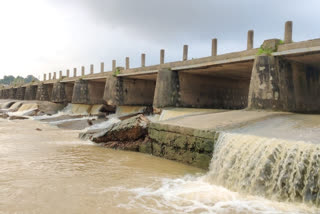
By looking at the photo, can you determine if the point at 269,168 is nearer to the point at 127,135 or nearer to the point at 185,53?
the point at 127,135

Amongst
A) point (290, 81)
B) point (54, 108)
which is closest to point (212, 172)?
point (290, 81)

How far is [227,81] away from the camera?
15.7 m

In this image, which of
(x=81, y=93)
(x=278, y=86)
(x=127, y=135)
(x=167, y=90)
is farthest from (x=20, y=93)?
(x=278, y=86)

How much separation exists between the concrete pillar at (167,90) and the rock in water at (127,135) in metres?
4.64

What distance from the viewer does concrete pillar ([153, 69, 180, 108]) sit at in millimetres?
13336

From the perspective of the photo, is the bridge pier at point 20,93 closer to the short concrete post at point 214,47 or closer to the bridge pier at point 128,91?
the bridge pier at point 128,91

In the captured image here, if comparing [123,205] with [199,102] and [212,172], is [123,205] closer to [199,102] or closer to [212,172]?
[212,172]

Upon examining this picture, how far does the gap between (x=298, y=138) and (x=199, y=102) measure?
31.8 feet

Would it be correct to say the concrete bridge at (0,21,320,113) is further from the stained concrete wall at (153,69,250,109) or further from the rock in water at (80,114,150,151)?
the rock in water at (80,114,150,151)

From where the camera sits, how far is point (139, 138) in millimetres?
8477

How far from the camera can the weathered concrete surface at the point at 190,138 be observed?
5.98 meters

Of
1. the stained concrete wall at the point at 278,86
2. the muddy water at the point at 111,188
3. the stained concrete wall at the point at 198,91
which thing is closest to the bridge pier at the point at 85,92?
the stained concrete wall at the point at 198,91

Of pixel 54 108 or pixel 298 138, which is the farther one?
pixel 54 108

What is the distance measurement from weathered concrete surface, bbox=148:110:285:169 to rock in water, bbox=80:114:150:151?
59 cm
